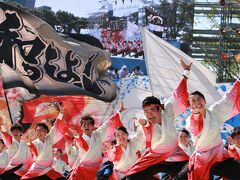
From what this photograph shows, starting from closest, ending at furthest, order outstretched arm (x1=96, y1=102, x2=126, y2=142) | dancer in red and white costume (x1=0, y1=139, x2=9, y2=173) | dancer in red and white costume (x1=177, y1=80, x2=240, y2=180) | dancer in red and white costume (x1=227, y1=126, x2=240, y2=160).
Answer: dancer in red and white costume (x1=177, y1=80, x2=240, y2=180) < dancer in red and white costume (x1=227, y1=126, x2=240, y2=160) < outstretched arm (x1=96, y1=102, x2=126, y2=142) < dancer in red and white costume (x1=0, y1=139, x2=9, y2=173)

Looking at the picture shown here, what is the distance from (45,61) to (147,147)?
19.4 feet

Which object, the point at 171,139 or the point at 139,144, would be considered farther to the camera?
the point at 139,144

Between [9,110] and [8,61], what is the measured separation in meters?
1.10

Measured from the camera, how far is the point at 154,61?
9250 mm

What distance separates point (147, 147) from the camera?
24.1 feet

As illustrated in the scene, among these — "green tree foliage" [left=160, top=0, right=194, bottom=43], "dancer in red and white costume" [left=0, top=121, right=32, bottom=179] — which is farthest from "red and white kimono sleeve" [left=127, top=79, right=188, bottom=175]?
"green tree foliage" [left=160, top=0, right=194, bottom=43]

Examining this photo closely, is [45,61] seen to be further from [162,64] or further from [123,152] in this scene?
[123,152]

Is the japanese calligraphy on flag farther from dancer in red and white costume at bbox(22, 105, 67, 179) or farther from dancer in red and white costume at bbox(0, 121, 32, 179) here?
dancer in red and white costume at bbox(22, 105, 67, 179)

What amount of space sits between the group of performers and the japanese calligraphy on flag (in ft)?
6.76

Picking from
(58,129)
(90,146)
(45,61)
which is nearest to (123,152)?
(90,146)

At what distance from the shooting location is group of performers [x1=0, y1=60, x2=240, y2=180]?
6.74 metres

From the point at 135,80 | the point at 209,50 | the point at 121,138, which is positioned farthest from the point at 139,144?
the point at 209,50

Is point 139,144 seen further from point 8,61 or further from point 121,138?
point 8,61

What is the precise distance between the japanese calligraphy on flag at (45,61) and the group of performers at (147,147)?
206 centimetres
